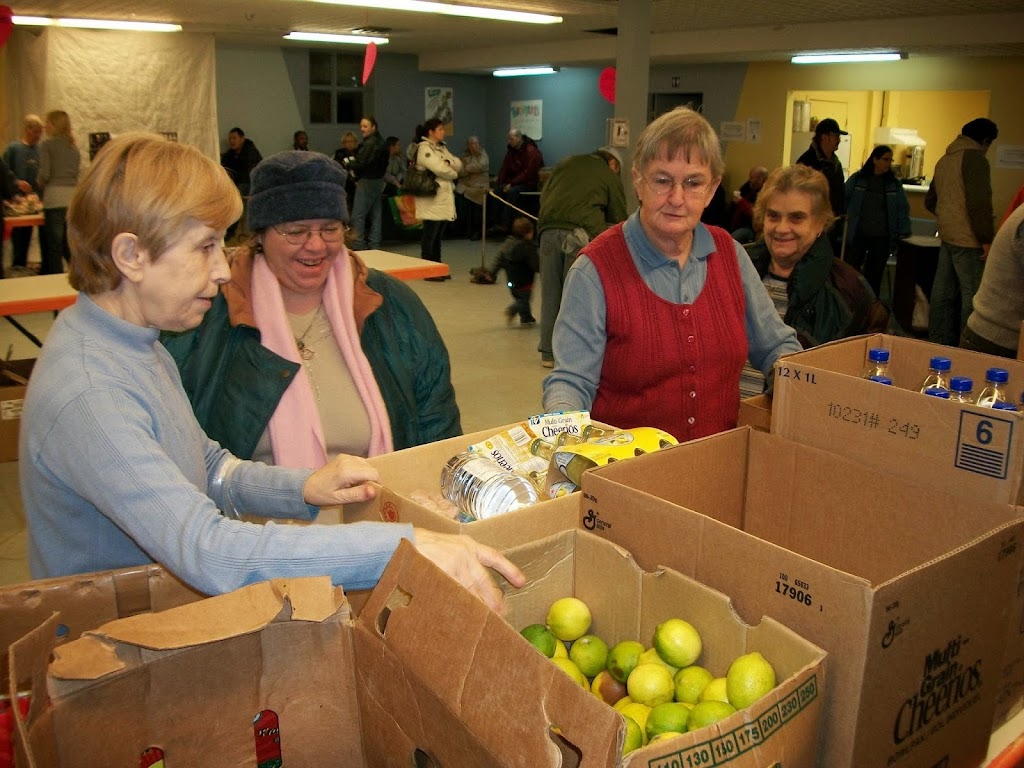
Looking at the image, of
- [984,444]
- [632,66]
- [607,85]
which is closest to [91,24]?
[607,85]

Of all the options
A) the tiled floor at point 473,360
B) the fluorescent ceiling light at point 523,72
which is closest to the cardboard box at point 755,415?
the tiled floor at point 473,360

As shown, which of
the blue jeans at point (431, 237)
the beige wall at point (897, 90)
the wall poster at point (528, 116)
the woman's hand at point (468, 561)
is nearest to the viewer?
the woman's hand at point (468, 561)

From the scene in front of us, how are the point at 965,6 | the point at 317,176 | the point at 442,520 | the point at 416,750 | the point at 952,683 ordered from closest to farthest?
the point at 416,750 → the point at 952,683 → the point at 442,520 → the point at 317,176 → the point at 965,6

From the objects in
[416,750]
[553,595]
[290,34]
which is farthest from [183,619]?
[290,34]

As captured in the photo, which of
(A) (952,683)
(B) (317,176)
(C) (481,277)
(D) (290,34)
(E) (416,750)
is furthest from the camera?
(D) (290,34)

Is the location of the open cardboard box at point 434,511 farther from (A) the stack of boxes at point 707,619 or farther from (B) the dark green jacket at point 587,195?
(B) the dark green jacket at point 587,195

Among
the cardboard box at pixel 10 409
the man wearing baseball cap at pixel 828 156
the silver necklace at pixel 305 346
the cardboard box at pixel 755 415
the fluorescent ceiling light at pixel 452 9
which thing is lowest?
the cardboard box at pixel 10 409

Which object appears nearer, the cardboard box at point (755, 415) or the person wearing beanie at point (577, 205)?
the cardboard box at point (755, 415)

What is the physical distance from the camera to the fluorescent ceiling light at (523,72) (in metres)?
13.7

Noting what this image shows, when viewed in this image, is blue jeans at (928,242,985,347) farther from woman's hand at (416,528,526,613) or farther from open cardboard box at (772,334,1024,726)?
woman's hand at (416,528,526,613)

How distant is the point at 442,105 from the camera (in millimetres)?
15750

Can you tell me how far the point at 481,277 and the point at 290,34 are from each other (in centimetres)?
436

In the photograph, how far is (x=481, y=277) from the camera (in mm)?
10148

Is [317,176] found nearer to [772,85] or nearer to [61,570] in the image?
[61,570]
